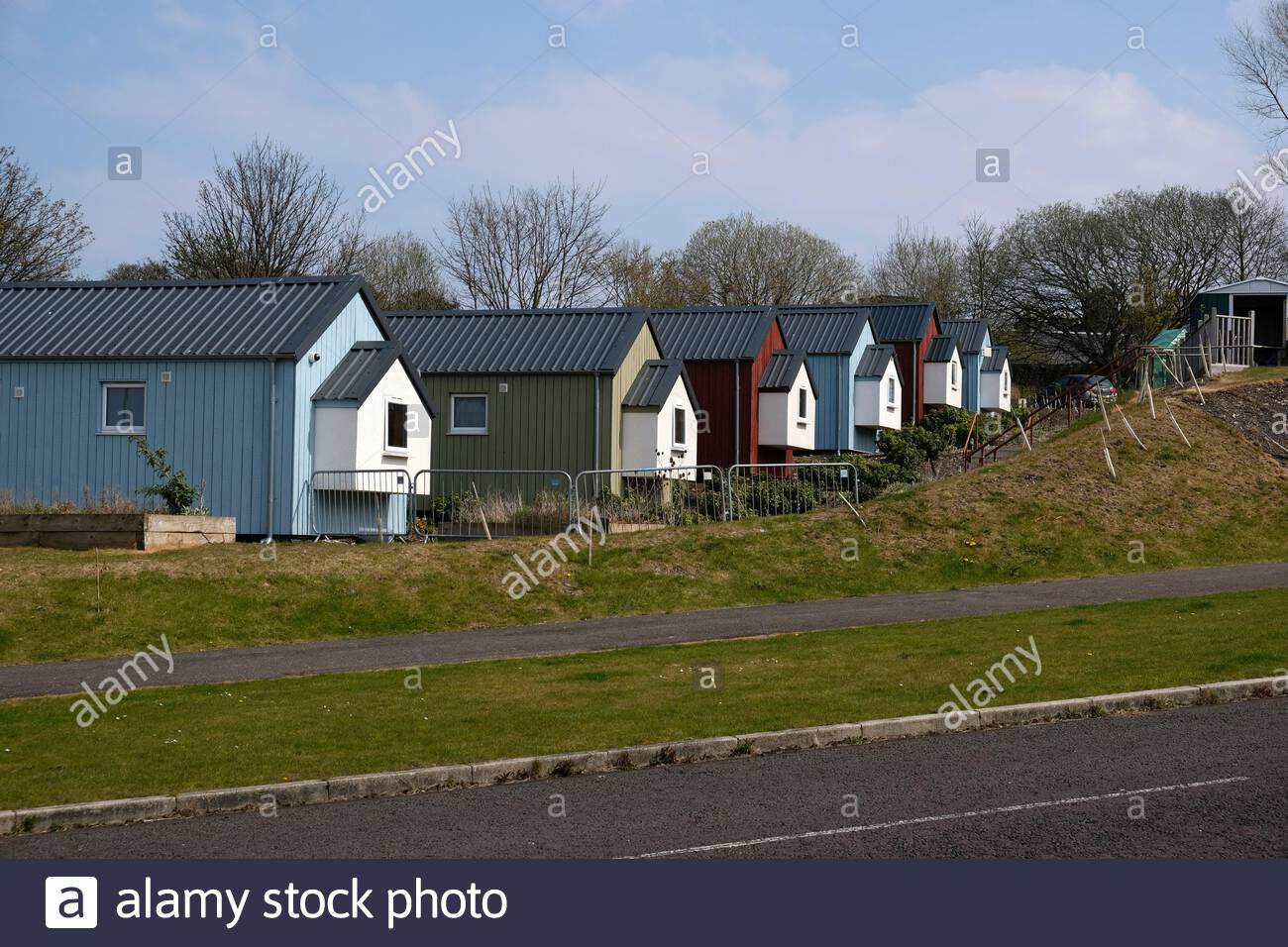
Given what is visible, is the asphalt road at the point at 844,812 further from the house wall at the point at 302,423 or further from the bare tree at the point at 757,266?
the bare tree at the point at 757,266

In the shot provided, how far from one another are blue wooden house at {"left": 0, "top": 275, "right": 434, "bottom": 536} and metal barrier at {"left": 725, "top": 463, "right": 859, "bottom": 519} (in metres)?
6.37

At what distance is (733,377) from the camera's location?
4025cm

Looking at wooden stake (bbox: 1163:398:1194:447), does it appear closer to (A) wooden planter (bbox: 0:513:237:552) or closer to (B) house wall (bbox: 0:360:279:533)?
(B) house wall (bbox: 0:360:279:533)

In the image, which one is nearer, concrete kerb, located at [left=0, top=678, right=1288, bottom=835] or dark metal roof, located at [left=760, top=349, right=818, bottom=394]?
concrete kerb, located at [left=0, top=678, right=1288, bottom=835]

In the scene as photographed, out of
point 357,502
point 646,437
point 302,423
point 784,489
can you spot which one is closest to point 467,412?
point 646,437

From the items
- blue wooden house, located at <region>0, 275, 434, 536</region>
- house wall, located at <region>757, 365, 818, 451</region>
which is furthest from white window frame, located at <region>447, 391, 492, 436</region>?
house wall, located at <region>757, 365, 818, 451</region>

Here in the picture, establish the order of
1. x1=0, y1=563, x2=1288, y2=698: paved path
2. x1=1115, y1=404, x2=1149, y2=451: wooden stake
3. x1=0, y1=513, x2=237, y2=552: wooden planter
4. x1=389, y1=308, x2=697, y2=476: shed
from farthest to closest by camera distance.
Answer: x1=389, y1=308, x2=697, y2=476: shed < x1=1115, y1=404, x2=1149, y2=451: wooden stake < x1=0, y1=513, x2=237, y2=552: wooden planter < x1=0, y1=563, x2=1288, y2=698: paved path

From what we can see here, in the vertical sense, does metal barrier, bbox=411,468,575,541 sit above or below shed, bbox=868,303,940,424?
below

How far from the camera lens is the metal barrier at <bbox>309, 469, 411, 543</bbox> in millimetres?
25844

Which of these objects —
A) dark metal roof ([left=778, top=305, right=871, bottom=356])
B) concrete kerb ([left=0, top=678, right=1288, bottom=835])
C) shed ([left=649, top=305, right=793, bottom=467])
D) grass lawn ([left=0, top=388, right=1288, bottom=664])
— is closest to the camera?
concrete kerb ([left=0, top=678, right=1288, bottom=835])

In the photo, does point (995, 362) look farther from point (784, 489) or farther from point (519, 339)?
point (784, 489)

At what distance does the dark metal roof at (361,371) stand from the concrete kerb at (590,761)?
16.1 m

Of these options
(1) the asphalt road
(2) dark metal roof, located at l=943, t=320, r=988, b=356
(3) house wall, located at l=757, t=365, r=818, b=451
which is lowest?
(1) the asphalt road
